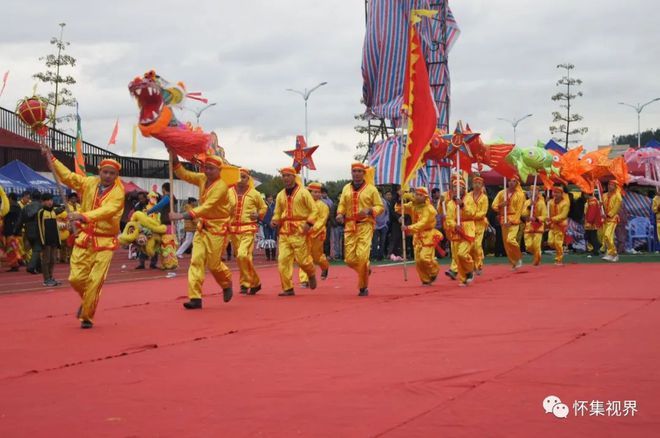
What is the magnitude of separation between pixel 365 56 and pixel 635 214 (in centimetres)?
1108

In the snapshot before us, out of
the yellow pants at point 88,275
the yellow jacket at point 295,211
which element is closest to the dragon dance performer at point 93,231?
the yellow pants at point 88,275

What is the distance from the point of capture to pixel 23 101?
977 cm

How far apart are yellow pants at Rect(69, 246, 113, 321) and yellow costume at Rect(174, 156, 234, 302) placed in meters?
1.72

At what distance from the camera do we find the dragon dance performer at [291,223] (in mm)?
13219

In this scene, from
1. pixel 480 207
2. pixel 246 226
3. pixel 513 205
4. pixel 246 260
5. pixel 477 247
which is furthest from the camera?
pixel 513 205

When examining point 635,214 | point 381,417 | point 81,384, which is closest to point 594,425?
point 381,417

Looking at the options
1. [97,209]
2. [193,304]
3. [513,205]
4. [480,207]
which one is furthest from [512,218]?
[97,209]

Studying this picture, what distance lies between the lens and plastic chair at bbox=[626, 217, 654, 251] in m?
25.2

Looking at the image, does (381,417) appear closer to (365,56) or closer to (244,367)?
(244,367)

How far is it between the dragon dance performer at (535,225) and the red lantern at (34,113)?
37.9 feet

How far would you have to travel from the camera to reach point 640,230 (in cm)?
2528

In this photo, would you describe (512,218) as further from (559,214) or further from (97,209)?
(97,209)

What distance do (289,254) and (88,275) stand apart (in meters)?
4.23

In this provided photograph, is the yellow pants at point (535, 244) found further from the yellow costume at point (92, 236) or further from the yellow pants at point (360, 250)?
the yellow costume at point (92, 236)
